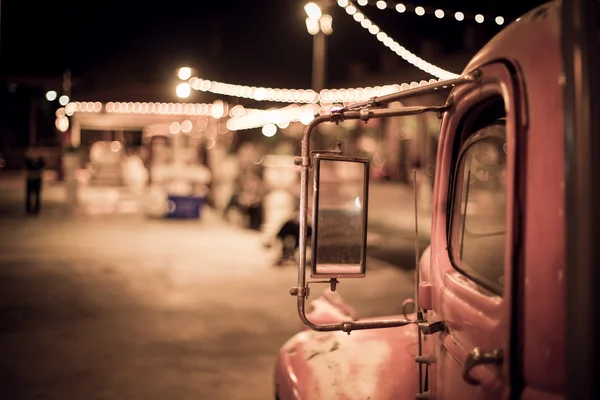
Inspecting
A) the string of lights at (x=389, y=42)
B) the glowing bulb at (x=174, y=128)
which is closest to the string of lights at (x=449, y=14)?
the string of lights at (x=389, y=42)

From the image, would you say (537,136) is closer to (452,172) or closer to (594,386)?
(594,386)

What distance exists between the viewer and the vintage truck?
1.37m

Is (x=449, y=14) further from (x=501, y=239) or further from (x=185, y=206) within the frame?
(x=185, y=206)

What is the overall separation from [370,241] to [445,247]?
10.4 meters

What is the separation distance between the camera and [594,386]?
4.50 ft

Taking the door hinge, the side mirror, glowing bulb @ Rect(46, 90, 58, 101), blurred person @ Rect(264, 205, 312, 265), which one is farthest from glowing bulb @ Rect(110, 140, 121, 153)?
the door hinge

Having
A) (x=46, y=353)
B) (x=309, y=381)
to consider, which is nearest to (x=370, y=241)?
(x=46, y=353)

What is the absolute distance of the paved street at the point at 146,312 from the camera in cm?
572

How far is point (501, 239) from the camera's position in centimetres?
226

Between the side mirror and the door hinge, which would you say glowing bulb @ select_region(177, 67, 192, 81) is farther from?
the door hinge

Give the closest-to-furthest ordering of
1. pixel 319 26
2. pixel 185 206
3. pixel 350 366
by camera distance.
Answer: pixel 350 366 < pixel 319 26 < pixel 185 206

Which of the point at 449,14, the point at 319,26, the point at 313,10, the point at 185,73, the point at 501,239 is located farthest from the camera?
the point at 185,73

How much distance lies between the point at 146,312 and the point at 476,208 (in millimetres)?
6137

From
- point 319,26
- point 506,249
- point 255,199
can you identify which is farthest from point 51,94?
point 506,249
